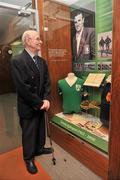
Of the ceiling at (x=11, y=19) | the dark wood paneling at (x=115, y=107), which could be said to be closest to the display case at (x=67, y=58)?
the ceiling at (x=11, y=19)

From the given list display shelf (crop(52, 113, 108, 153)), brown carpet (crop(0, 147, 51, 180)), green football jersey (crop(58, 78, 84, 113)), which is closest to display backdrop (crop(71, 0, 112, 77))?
green football jersey (crop(58, 78, 84, 113))

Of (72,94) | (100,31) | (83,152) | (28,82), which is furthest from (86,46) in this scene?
(83,152)

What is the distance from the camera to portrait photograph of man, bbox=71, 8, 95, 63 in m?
A: 1.98

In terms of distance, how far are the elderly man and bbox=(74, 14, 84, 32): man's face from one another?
73cm

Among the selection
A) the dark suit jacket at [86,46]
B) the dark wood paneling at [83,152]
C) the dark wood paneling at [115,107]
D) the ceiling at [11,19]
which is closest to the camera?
the dark wood paneling at [115,107]

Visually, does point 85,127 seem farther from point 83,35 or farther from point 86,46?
point 83,35

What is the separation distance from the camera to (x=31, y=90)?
1.57m

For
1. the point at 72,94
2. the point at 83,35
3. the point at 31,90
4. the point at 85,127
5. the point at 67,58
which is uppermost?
the point at 83,35

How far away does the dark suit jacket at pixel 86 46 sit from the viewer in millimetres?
1984

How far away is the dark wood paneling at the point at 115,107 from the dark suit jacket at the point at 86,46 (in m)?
0.91

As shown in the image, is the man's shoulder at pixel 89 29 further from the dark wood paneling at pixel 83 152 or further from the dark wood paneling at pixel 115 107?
the dark wood paneling at pixel 83 152

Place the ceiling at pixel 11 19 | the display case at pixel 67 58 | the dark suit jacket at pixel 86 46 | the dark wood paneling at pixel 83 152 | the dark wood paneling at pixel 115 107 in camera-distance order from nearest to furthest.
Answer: the dark wood paneling at pixel 115 107
the dark wood paneling at pixel 83 152
the display case at pixel 67 58
the ceiling at pixel 11 19
the dark suit jacket at pixel 86 46

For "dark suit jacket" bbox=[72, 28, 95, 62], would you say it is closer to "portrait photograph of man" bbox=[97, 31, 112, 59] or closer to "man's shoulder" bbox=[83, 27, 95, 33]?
"man's shoulder" bbox=[83, 27, 95, 33]

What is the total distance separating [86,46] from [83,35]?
0.49 ft
